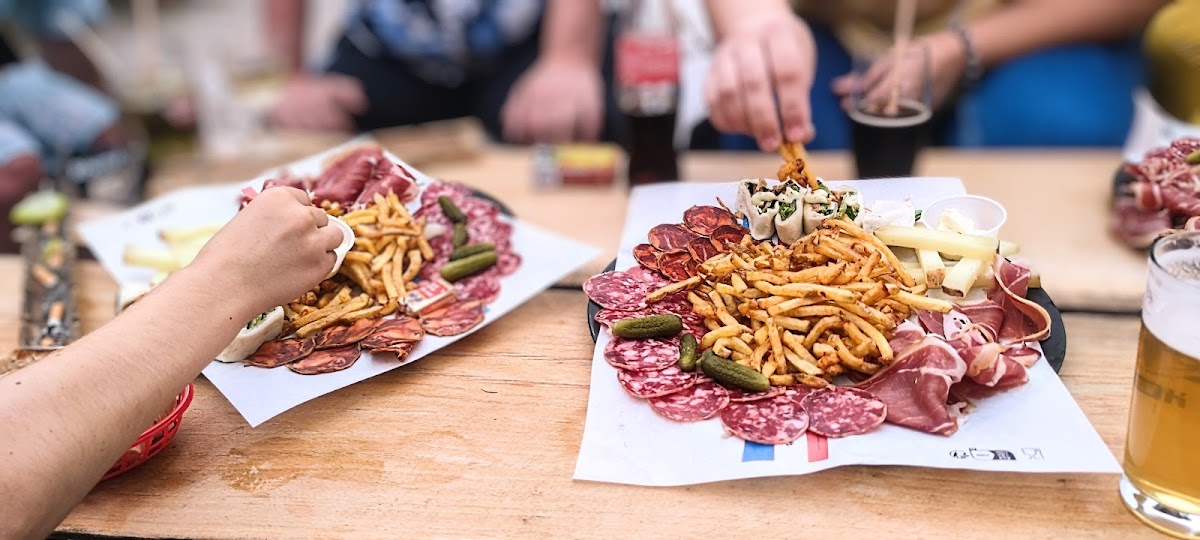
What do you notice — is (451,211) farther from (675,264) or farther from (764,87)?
(764,87)

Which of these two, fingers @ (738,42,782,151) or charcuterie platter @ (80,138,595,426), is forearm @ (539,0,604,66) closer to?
charcuterie platter @ (80,138,595,426)

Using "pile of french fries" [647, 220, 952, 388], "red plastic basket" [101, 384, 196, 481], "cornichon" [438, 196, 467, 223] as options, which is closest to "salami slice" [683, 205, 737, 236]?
"pile of french fries" [647, 220, 952, 388]

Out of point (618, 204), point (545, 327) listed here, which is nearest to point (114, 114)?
point (618, 204)

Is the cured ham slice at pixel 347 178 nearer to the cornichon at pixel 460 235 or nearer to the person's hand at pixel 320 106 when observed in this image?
the cornichon at pixel 460 235

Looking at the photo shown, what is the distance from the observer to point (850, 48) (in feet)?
9.22

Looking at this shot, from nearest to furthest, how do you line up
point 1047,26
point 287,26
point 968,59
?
1. point 968,59
2. point 1047,26
3. point 287,26

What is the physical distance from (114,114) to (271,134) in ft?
1.60

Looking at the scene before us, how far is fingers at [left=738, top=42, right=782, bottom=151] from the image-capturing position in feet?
5.53

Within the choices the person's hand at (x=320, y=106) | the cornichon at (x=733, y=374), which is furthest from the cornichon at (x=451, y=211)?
the person's hand at (x=320, y=106)

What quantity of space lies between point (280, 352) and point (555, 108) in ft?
5.60

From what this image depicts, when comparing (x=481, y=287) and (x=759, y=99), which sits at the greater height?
(x=759, y=99)

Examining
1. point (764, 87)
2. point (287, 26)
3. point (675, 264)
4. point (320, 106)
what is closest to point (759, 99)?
point (764, 87)

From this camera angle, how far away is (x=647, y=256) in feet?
5.05

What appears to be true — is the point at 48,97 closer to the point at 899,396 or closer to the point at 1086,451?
the point at 899,396
